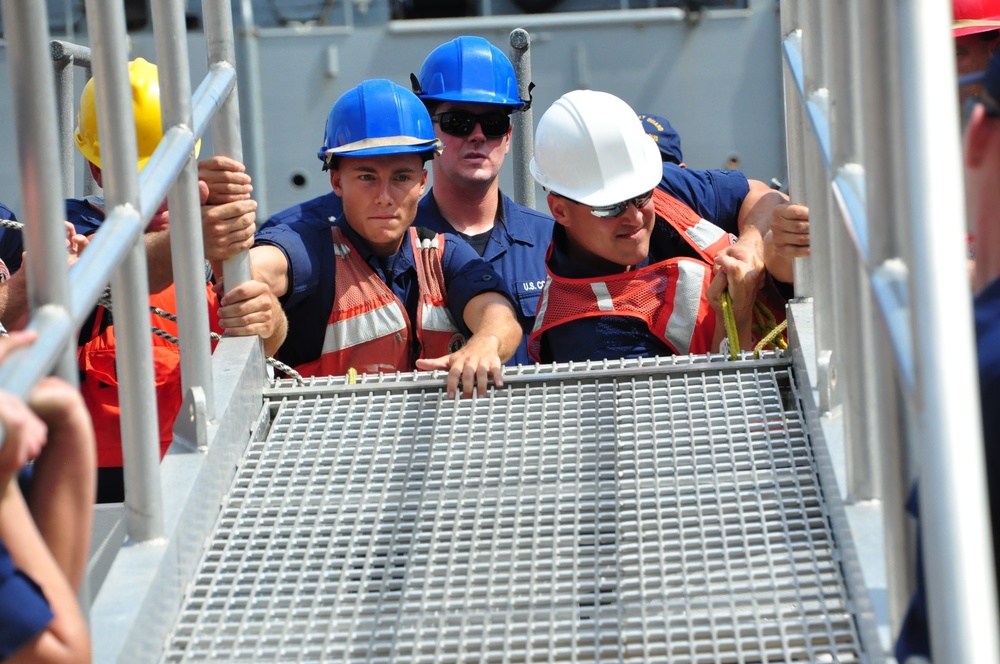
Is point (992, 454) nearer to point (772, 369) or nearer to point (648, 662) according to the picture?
point (648, 662)

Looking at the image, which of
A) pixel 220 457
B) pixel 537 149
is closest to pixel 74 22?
pixel 537 149

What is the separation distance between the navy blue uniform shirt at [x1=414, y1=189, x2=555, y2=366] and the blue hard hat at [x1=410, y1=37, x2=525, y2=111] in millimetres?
320

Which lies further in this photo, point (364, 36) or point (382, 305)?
point (364, 36)

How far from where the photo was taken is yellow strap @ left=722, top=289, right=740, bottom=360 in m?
2.81

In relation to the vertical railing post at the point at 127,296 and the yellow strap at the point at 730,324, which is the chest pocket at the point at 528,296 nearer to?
the yellow strap at the point at 730,324

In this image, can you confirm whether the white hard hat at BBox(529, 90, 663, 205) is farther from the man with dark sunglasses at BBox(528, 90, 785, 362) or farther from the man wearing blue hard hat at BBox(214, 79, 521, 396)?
the man wearing blue hard hat at BBox(214, 79, 521, 396)

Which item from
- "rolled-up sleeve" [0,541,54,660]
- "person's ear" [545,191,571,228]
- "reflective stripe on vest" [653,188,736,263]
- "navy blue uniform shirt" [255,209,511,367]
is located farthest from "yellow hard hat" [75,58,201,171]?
"rolled-up sleeve" [0,541,54,660]

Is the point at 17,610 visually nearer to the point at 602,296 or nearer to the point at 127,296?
the point at 127,296

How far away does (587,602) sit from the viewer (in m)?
2.06

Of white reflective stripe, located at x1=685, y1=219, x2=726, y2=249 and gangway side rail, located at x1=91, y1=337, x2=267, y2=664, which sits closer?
gangway side rail, located at x1=91, y1=337, x2=267, y2=664

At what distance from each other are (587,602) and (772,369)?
0.82m

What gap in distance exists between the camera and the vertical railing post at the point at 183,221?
238cm

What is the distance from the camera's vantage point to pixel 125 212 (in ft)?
6.54

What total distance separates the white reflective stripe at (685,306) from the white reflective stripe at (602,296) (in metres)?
0.15
